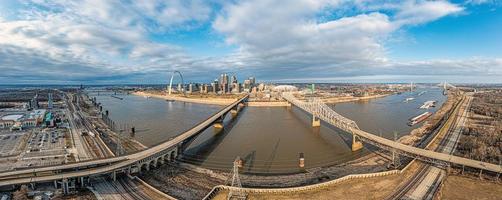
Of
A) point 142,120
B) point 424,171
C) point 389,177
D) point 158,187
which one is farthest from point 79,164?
point 142,120

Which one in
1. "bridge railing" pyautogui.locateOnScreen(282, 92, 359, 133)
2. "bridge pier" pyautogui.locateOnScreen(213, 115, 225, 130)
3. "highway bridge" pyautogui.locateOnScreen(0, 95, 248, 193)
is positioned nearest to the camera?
"highway bridge" pyautogui.locateOnScreen(0, 95, 248, 193)

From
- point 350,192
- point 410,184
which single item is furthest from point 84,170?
point 410,184

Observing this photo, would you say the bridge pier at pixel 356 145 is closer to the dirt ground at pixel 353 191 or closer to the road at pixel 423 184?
the road at pixel 423 184

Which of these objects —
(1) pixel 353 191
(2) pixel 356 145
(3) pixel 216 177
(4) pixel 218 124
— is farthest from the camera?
(4) pixel 218 124

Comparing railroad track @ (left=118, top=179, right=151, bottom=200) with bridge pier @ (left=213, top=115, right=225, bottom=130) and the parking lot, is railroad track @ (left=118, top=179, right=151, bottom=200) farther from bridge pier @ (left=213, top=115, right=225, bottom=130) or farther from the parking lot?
bridge pier @ (left=213, top=115, right=225, bottom=130)

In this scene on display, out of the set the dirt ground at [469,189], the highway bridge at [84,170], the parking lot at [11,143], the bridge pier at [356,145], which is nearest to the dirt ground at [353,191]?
the dirt ground at [469,189]

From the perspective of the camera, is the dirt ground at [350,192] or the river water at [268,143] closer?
the dirt ground at [350,192]

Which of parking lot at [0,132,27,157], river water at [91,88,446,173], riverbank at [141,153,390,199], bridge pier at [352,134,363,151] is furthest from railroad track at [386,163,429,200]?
parking lot at [0,132,27,157]

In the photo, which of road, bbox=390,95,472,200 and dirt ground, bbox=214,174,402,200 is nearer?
dirt ground, bbox=214,174,402,200

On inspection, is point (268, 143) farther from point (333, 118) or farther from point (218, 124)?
point (218, 124)
